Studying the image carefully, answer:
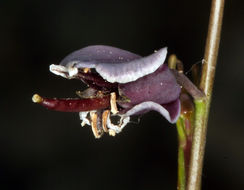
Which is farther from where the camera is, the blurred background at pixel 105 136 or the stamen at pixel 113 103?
the blurred background at pixel 105 136

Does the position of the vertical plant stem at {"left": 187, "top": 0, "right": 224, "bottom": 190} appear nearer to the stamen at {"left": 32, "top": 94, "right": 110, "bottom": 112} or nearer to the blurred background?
the stamen at {"left": 32, "top": 94, "right": 110, "bottom": 112}

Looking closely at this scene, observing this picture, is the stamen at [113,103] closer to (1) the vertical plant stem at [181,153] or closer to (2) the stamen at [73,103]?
(2) the stamen at [73,103]

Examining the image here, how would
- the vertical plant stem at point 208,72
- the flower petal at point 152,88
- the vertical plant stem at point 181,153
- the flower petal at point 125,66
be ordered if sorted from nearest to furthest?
the flower petal at point 125,66, the flower petal at point 152,88, the vertical plant stem at point 208,72, the vertical plant stem at point 181,153

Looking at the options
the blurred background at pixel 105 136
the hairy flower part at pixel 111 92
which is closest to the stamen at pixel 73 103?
the hairy flower part at pixel 111 92

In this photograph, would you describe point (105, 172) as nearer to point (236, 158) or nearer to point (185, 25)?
point (236, 158)

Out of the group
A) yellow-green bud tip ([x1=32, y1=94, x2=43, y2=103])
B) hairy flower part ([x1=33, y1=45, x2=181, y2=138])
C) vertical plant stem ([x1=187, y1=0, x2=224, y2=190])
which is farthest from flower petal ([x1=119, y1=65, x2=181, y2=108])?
yellow-green bud tip ([x1=32, y1=94, x2=43, y2=103])

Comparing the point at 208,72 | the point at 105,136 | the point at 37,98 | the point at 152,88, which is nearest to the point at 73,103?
the point at 37,98

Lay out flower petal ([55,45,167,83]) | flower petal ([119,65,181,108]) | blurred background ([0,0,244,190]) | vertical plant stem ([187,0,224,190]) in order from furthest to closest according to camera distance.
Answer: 1. blurred background ([0,0,244,190])
2. vertical plant stem ([187,0,224,190])
3. flower petal ([119,65,181,108])
4. flower petal ([55,45,167,83])
